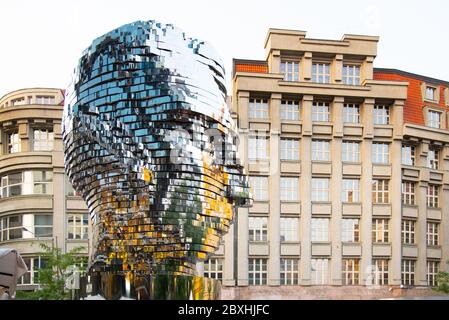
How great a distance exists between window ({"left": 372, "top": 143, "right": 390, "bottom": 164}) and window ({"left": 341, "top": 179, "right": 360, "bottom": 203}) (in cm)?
87

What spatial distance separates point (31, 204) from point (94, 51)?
889 centimetres

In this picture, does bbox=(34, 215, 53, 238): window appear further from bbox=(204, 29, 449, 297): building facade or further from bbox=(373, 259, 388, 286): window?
bbox=(373, 259, 388, 286): window

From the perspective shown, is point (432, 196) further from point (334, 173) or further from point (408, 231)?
point (334, 173)

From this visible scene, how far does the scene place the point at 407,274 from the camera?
68.4 ft

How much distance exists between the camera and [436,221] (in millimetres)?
20031

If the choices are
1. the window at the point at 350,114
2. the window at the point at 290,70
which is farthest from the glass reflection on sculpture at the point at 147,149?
the window at the point at 350,114

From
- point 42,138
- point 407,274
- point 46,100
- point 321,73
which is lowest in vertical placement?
point 407,274

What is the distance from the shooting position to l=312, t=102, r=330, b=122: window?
19781 millimetres

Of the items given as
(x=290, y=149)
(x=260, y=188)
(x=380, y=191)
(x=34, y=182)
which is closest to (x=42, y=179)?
(x=34, y=182)

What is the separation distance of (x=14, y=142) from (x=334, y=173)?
10193 millimetres

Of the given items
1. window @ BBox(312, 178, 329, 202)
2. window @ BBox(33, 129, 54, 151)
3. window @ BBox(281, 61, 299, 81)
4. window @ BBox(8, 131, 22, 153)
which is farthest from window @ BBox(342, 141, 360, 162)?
window @ BBox(8, 131, 22, 153)

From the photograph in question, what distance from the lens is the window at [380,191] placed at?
2014 cm

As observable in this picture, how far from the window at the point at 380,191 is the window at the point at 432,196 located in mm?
1195

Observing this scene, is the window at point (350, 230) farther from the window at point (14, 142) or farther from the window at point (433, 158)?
the window at point (14, 142)
